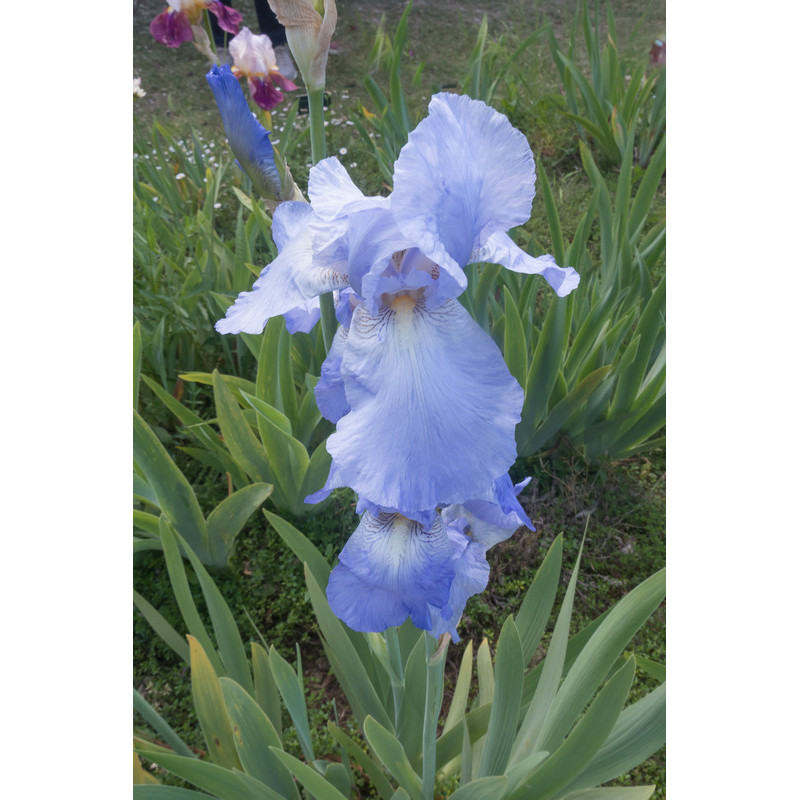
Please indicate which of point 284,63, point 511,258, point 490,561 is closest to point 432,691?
point 511,258

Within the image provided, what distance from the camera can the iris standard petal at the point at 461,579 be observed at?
0.71m

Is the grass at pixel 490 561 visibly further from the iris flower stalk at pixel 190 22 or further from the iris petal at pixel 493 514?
the iris petal at pixel 493 514

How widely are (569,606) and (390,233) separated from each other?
0.61 m

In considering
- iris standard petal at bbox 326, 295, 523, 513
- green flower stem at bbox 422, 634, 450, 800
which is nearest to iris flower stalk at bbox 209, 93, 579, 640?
iris standard petal at bbox 326, 295, 523, 513

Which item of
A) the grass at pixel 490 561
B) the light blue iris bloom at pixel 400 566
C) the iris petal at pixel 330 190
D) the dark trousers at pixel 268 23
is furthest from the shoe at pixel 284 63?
the light blue iris bloom at pixel 400 566

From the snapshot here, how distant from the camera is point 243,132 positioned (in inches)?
28.4

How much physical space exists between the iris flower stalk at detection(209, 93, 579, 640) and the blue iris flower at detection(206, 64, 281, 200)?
0.15 meters

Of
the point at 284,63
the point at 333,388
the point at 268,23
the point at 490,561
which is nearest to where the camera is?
the point at 333,388

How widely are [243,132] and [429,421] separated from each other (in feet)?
1.34

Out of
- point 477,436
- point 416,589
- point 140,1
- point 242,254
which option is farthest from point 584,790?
point 140,1

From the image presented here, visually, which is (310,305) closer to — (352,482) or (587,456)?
(352,482)

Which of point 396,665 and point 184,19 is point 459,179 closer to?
point 396,665

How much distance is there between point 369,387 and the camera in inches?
20.9

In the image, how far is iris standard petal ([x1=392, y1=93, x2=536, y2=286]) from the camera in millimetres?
494
